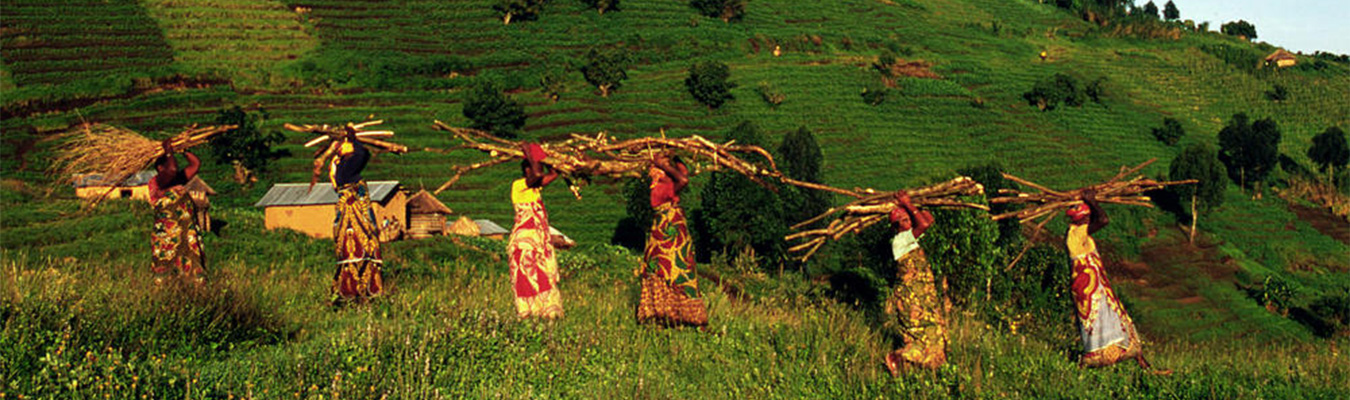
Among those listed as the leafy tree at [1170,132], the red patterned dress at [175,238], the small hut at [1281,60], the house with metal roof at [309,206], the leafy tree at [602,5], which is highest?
the small hut at [1281,60]

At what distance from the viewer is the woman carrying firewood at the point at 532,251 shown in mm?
8383

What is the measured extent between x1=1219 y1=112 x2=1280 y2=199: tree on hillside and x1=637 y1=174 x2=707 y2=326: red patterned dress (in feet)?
271

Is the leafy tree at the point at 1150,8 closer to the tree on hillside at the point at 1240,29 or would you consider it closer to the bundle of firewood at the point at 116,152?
the tree on hillside at the point at 1240,29

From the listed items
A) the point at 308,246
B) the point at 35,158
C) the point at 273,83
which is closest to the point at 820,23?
the point at 273,83

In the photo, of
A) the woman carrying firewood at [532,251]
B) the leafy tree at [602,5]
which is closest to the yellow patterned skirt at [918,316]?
the woman carrying firewood at [532,251]

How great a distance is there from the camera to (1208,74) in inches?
4094

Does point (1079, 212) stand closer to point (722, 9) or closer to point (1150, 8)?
point (722, 9)

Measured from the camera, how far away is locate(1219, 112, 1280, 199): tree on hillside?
244 feet

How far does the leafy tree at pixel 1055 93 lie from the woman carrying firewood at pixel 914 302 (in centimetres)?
8563

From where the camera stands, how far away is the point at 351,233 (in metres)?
9.34

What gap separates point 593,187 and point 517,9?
1807 inches

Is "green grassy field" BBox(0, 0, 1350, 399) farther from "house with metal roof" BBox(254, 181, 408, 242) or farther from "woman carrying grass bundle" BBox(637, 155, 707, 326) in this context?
"house with metal roof" BBox(254, 181, 408, 242)

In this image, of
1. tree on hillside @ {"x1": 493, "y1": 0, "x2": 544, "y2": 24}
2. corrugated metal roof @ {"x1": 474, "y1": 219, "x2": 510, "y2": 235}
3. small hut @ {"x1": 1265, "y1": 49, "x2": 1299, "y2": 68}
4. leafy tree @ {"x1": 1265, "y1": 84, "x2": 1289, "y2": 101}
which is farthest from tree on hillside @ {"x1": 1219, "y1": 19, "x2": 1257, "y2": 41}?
corrugated metal roof @ {"x1": 474, "y1": 219, "x2": 510, "y2": 235}

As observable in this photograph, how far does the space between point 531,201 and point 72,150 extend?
5.86 m
